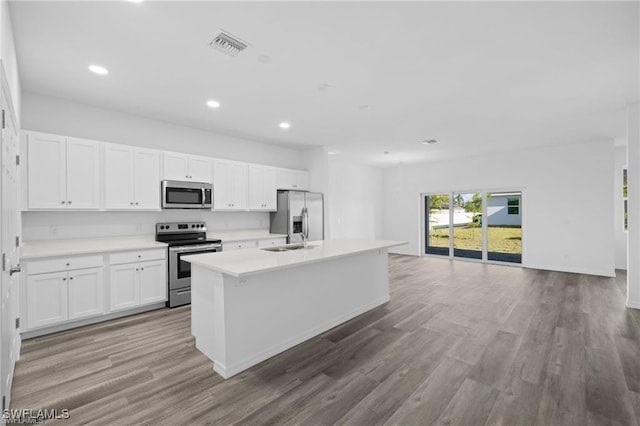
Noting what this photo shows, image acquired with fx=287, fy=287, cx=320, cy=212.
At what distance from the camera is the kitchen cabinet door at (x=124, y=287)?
356 cm

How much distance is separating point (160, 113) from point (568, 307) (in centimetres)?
647

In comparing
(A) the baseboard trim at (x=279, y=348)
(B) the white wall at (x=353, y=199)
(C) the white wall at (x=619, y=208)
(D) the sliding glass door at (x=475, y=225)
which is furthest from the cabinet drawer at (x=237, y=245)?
(C) the white wall at (x=619, y=208)

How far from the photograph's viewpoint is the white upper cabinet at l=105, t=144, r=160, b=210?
3812mm

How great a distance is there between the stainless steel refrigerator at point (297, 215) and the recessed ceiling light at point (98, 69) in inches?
129

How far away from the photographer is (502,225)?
7430mm

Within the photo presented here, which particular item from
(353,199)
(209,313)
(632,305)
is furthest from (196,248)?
(632,305)

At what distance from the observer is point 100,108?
398 centimetres

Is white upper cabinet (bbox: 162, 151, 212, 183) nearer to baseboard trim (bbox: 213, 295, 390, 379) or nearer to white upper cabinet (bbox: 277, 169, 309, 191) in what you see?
white upper cabinet (bbox: 277, 169, 309, 191)

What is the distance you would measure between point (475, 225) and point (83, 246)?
8.26m

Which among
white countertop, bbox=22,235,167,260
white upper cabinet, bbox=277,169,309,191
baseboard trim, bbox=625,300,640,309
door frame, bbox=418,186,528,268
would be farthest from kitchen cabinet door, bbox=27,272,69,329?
door frame, bbox=418,186,528,268

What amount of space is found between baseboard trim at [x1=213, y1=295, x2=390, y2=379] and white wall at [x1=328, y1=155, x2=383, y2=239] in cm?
416

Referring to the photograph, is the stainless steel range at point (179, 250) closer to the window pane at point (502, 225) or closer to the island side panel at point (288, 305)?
the island side panel at point (288, 305)

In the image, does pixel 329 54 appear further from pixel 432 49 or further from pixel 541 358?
pixel 541 358

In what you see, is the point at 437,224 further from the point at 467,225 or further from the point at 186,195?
the point at 186,195
